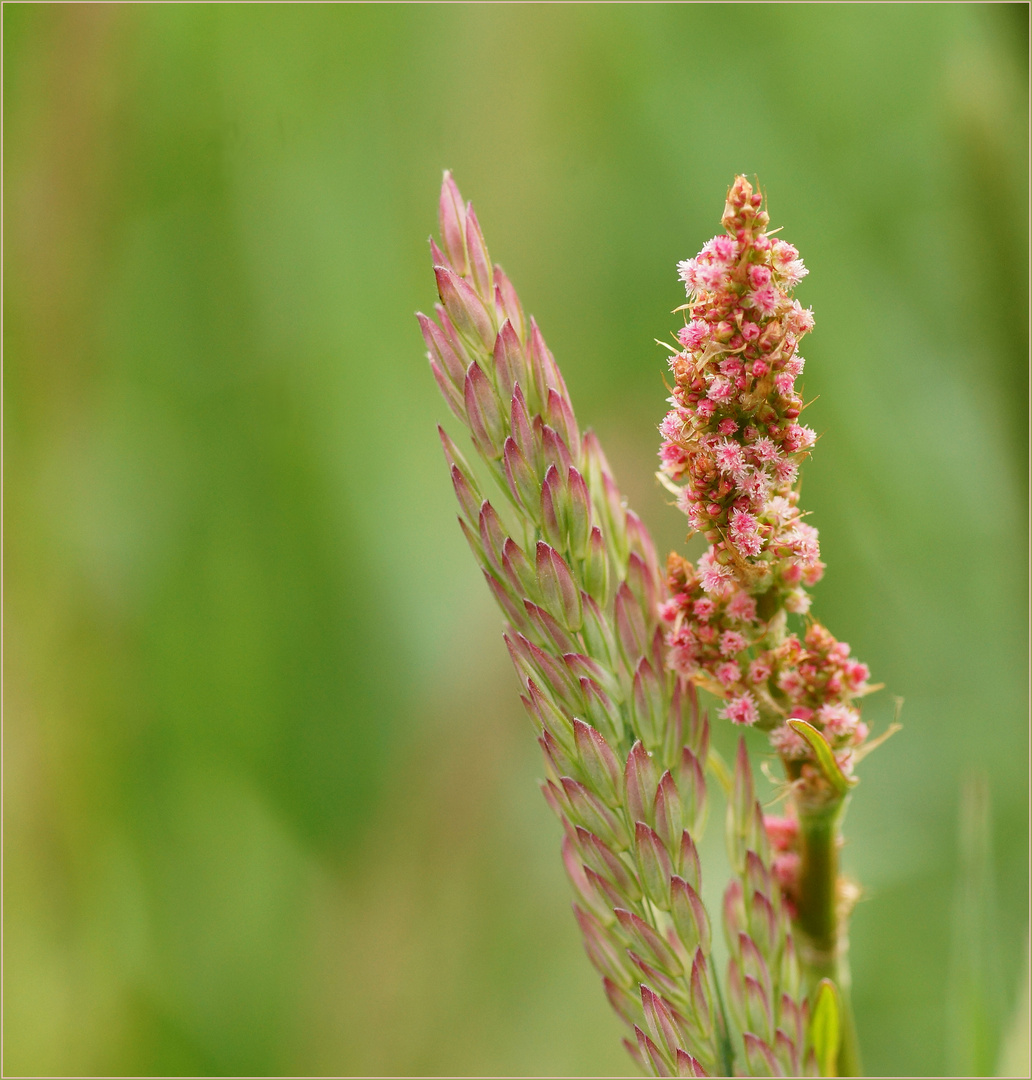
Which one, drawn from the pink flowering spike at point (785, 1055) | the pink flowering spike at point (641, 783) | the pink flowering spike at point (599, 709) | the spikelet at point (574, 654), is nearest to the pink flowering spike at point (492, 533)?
the spikelet at point (574, 654)

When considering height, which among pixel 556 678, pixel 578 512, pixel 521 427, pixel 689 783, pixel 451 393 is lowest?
pixel 689 783

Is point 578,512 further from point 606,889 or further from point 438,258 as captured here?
point 606,889

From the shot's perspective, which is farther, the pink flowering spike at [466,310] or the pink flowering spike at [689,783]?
the pink flowering spike at [689,783]

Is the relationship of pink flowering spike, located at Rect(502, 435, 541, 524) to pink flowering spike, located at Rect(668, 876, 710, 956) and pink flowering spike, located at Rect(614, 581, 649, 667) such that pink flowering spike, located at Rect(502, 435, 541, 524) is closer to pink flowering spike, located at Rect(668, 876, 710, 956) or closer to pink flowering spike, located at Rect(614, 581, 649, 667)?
pink flowering spike, located at Rect(614, 581, 649, 667)

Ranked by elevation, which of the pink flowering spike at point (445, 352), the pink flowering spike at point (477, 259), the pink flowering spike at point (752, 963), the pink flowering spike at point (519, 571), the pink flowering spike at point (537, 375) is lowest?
the pink flowering spike at point (752, 963)

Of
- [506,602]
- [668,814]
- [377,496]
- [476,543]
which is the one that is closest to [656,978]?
[668,814]

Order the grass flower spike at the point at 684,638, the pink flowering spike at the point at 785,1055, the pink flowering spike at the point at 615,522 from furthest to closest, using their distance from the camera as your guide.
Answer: the pink flowering spike at the point at 615,522
the pink flowering spike at the point at 785,1055
the grass flower spike at the point at 684,638

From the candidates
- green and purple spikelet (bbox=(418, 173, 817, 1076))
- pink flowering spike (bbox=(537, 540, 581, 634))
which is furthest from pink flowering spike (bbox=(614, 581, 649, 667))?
pink flowering spike (bbox=(537, 540, 581, 634))

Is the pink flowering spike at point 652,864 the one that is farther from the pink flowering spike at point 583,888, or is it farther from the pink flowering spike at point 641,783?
the pink flowering spike at point 583,888
